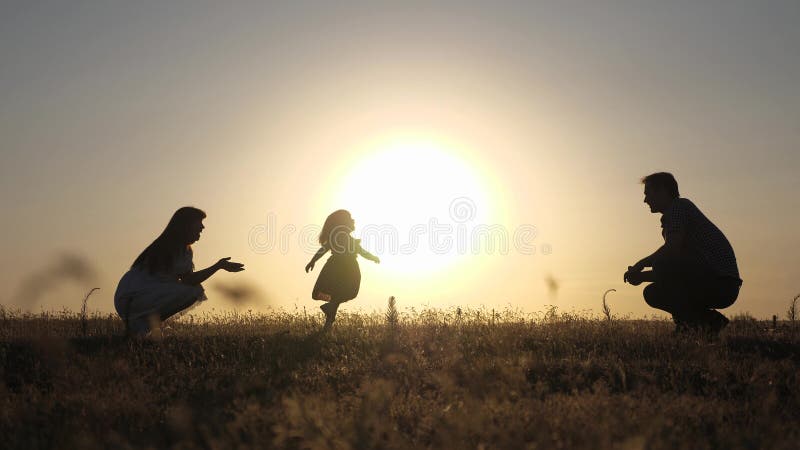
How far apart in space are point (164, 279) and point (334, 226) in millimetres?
3084

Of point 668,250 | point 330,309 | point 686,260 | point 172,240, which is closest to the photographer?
point 668,250

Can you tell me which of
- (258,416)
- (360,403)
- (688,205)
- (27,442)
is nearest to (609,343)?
(688,205)

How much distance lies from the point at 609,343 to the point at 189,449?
6.01 meters

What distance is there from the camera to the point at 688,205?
32.6 feet

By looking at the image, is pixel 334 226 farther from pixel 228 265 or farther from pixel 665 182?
pixel 665 182

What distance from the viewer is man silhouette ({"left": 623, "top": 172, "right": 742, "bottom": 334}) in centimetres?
989

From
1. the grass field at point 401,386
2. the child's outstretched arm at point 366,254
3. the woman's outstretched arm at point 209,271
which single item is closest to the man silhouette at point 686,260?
the grass field at point 401,386

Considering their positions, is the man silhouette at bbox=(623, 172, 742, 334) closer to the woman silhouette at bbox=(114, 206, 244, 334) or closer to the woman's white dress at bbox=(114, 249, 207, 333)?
the woman silhouette at bbox=(114, 206, 244, 334)

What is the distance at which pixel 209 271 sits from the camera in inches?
422

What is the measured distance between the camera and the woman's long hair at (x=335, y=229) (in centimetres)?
1258

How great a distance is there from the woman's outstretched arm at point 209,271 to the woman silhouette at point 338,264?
1.90 meters

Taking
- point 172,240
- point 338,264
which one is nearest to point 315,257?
point 338,264

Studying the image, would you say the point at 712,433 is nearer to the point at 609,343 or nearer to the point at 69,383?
the point at 609,343

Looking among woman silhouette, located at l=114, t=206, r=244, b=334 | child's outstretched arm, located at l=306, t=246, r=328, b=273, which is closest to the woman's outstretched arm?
woman silhouette, located at l=114, t=206, r=244, b=334
